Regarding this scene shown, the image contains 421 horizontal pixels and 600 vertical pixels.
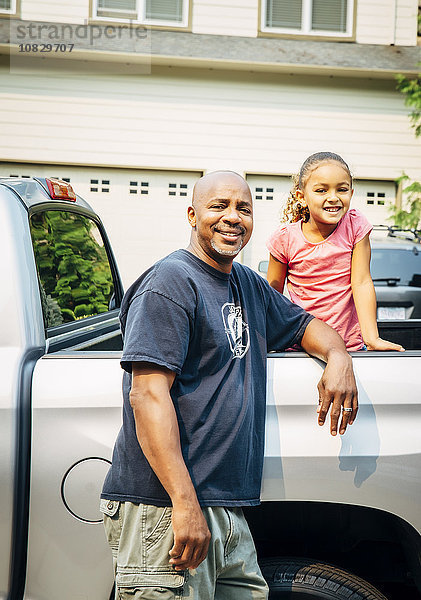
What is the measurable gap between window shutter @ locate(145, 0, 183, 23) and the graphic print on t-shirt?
9.35m

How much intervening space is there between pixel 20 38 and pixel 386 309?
675 centimetres

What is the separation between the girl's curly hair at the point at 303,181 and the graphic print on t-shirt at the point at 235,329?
1025 mm

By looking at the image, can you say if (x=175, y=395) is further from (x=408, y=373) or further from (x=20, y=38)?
(x=20, y=38)

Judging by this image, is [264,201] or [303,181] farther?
[264,201]

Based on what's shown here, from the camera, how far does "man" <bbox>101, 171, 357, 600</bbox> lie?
69.5 inches

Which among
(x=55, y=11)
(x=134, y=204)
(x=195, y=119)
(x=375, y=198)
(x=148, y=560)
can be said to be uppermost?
(x=55, y=11)

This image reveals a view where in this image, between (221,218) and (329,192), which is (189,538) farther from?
(329,192)

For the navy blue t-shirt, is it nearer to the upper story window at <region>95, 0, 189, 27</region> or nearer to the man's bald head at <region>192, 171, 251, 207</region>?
the man's bald head at <region>192, 171, 251, 207</region>

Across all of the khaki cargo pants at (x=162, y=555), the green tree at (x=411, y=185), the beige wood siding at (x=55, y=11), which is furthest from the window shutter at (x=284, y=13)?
the khaki cargo pants at (x=162, y=555)

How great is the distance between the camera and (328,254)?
9.27ft

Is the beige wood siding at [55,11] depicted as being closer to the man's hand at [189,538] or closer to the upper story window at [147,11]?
the upper story window at [147,11]

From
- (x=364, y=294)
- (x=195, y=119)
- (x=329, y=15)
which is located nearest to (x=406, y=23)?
(x=329, y=15)

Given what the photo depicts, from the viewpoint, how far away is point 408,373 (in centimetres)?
209

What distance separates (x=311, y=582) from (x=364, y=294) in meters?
1.14
